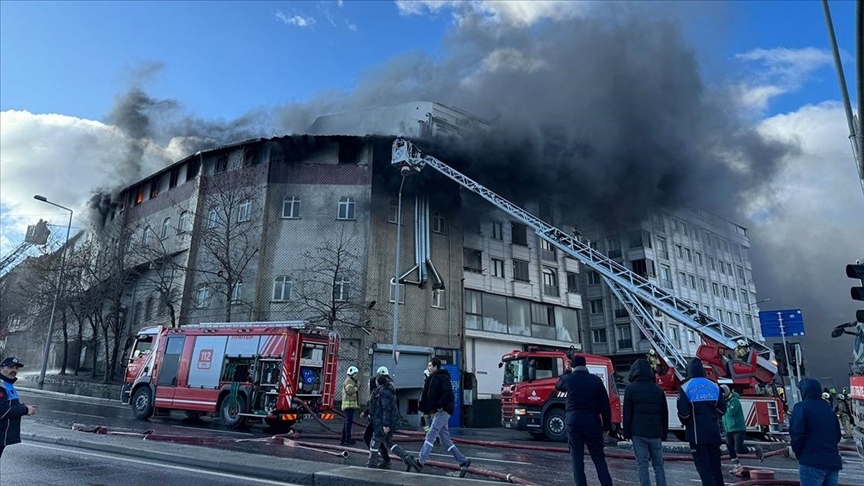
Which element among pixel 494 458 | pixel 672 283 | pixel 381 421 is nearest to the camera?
pixel 381 421

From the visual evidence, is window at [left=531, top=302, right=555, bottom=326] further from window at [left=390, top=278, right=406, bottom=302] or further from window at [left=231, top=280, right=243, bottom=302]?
window at [left=231, top=280, right=243, bottom=302]

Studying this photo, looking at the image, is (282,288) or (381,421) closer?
(381,421)

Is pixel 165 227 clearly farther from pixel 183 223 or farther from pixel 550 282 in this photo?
pixel 550 282

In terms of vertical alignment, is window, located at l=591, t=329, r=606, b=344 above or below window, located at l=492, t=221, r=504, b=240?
below

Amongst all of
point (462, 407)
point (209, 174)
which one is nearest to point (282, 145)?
point (209, 174)

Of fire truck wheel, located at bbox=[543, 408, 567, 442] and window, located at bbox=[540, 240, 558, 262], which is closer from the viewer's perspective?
fire truck wheel, located at bbox=[543, 408, 567, 442]

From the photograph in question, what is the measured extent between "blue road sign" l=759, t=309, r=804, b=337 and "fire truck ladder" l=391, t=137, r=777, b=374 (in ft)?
3.25

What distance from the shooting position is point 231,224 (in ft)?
87.7

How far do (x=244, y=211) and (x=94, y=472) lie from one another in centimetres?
2058

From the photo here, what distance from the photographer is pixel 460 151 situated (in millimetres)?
26656

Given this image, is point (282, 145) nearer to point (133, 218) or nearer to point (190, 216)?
point (190, 216)

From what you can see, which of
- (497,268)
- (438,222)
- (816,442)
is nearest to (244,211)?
(438,222)

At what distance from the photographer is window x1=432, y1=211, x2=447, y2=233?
27261 mm

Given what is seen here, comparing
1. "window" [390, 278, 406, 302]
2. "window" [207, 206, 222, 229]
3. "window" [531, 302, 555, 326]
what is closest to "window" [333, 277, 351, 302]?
"window" [390, 278, 406, 302]
